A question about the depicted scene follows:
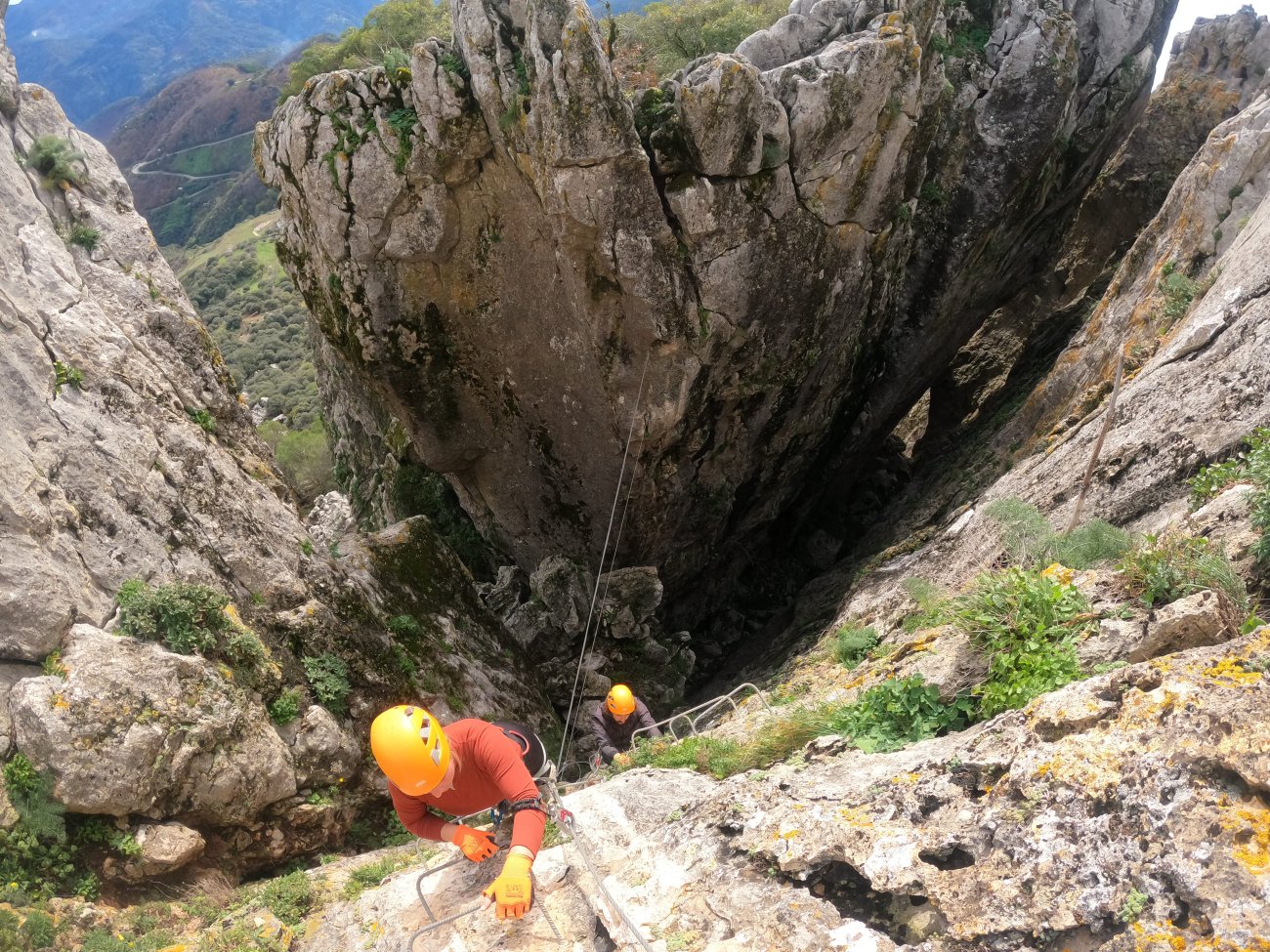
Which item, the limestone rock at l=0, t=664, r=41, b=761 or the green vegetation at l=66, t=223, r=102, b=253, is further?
the green vegetation at l=66, t=223, r=102, b=253

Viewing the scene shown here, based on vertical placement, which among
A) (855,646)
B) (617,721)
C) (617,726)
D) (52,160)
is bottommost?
(617,726)

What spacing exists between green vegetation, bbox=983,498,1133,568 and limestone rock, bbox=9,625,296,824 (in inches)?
299

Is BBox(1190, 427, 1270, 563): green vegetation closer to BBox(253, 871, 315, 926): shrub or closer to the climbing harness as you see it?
the climbing harness

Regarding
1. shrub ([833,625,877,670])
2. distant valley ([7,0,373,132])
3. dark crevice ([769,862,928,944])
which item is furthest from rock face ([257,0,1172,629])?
distant valley ([7,0,373,132])

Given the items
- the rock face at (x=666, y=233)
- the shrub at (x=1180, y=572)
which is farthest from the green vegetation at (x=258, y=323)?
the shrub at (x=1180, y=572)

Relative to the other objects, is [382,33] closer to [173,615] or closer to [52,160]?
[52,160]

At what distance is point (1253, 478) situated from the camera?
5621 mm

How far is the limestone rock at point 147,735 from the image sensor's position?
20.2 feet

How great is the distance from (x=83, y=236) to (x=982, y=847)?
11.6 m

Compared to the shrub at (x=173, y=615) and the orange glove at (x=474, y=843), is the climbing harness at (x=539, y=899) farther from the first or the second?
the shrub at (x=173, y=615)

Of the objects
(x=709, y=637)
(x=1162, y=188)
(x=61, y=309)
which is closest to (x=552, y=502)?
(x=709, y=637)

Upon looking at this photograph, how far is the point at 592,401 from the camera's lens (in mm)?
14008

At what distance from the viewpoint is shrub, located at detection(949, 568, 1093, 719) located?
15.1ft

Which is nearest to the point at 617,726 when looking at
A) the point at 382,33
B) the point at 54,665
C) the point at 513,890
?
the point at 513,890
